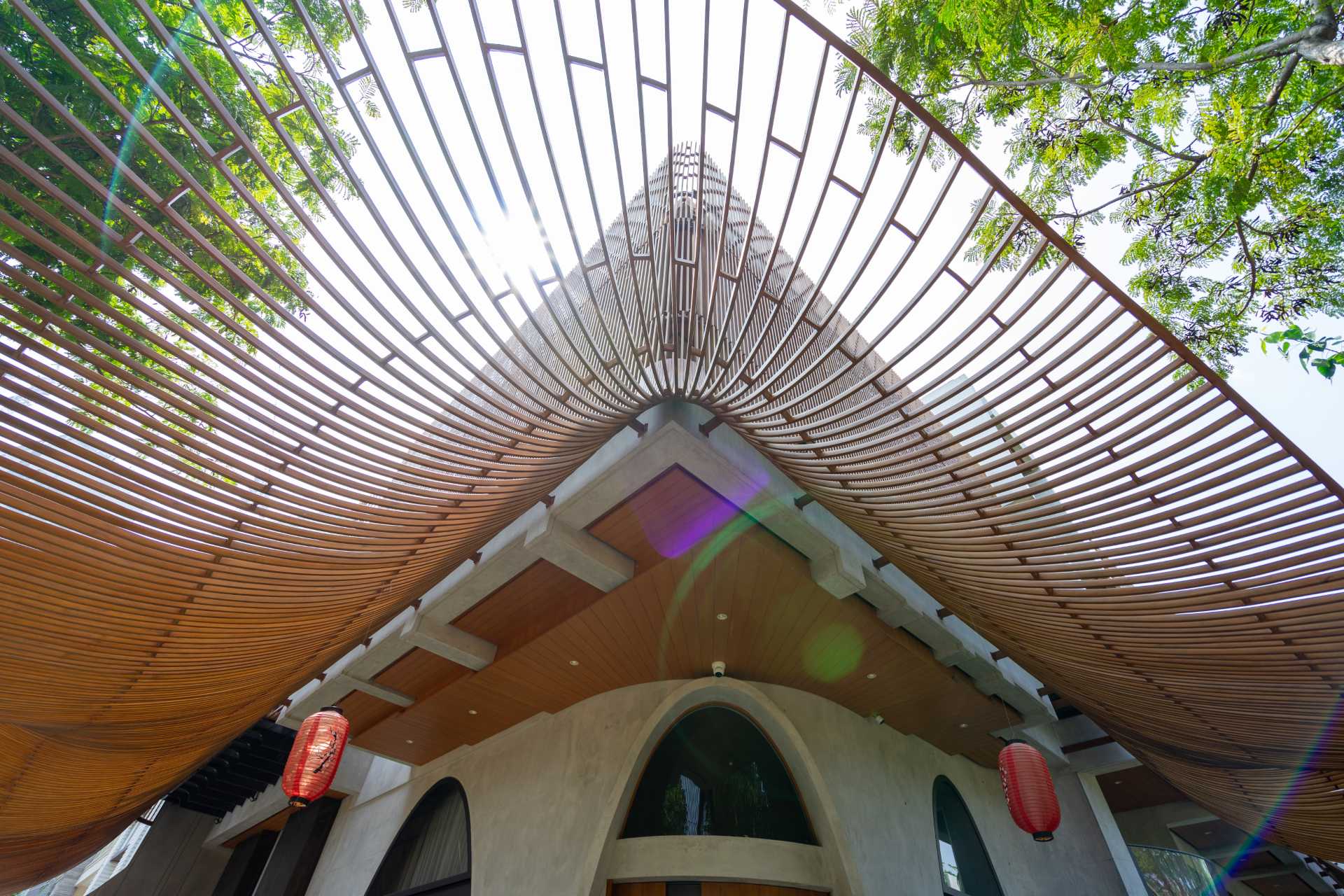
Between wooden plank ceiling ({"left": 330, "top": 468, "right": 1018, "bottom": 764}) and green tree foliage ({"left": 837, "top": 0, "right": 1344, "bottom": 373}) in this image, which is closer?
green tree foliage ({"left": 837, "top": 0, "right": 1344, "bottom": 373})

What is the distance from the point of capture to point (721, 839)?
656 centimetres

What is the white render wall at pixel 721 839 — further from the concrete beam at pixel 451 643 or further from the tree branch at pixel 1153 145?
the tree branch at pixel 1153 145

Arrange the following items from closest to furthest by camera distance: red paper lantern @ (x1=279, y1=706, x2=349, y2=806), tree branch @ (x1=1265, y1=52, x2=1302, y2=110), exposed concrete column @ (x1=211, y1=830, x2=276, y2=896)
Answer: tree branch @ (x1=1265, y1=52, x2=1302, y2=110) → red paper lantern @ (x1=279, y1=706, x2=349, y2=806) → exposed concrete column @ (x1=211, y1=830, x2=276, y2=896)

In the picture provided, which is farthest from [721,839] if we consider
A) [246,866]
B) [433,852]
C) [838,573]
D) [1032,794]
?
[246,866]

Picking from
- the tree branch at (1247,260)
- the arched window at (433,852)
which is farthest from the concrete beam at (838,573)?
the arched window at (433,852)

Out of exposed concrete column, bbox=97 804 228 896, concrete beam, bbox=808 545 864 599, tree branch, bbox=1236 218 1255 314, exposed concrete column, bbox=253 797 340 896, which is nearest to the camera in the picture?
tree branch, bbox=1236 218 1255 314

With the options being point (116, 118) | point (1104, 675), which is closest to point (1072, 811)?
point (1104, 675)

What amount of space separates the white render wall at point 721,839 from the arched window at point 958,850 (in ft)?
0.41

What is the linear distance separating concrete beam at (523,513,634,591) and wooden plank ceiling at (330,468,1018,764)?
115 millimetres

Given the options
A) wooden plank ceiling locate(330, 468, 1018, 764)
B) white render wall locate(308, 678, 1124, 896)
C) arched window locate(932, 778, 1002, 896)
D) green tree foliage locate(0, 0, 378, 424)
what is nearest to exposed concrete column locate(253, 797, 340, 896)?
white render wall locate(308, 678, 1124, 896)

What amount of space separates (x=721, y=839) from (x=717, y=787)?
1.97 feet

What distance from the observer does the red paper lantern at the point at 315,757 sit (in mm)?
5734

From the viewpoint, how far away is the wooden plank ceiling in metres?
5.48

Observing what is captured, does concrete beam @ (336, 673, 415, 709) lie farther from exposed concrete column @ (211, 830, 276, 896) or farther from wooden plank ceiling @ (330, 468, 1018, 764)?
exposed concrete column @ (211, 830, 276, 896)
